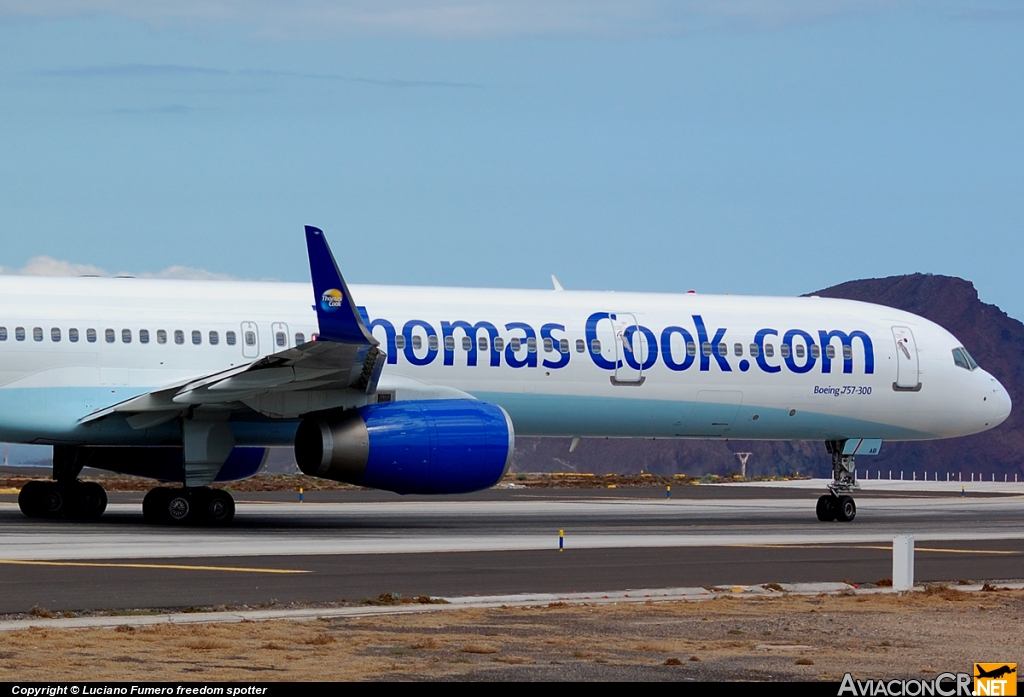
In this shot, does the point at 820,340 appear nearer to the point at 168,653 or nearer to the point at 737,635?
the point at 737,635

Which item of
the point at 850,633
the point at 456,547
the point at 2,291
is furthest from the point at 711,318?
the point at 850,633

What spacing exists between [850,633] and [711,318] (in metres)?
16.9

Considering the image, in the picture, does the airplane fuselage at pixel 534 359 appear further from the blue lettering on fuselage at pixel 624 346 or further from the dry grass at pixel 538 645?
the dry grass at pixel 538 645

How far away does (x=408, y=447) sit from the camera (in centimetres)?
2391

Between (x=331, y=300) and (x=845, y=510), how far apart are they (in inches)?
502

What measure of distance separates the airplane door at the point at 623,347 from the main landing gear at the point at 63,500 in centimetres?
940

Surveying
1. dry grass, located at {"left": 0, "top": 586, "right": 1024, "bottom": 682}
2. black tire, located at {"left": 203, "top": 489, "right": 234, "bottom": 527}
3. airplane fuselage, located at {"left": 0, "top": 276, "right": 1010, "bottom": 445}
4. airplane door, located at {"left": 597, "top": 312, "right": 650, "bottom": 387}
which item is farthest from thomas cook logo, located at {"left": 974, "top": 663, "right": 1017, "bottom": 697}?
airplane door, located at {"left": 597, "top": 312, "right": 650, "bottom": 387}

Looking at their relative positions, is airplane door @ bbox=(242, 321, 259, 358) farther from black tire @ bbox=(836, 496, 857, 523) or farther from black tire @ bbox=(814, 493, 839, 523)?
black tire @ bbox=(836, 496, 857, 523)

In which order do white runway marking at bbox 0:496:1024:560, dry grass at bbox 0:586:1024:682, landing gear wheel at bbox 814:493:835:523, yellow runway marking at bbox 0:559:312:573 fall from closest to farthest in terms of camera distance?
dry grass at bbox 0:586:1024:682 → yellow runway marking at bbox 0:559:312:573 → white runway marking at bbox 0:496:1024:560 → landing gear wheel at bbox 814:493:835:523

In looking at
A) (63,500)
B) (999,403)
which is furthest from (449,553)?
(999,403)

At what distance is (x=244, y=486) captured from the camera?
163 feet

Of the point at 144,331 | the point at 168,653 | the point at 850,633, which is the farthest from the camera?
the point at 144,331

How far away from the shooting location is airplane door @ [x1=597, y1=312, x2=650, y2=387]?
2831 cm

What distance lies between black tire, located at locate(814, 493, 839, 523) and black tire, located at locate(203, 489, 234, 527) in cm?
1209
